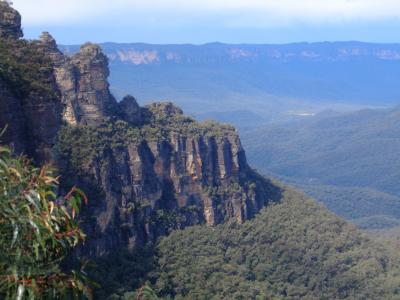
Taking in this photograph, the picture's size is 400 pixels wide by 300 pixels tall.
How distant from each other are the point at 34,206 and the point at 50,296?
694 mm

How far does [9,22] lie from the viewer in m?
23.9

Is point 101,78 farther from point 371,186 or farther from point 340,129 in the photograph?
point 340,129

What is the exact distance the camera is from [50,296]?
5.30 m

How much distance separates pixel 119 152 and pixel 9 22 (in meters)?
7.16

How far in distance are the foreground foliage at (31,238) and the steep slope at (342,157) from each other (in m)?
74.7

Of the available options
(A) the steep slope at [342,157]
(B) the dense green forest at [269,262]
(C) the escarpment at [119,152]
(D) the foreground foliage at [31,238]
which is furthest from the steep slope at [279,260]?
(A) the steep slope at [342,157]

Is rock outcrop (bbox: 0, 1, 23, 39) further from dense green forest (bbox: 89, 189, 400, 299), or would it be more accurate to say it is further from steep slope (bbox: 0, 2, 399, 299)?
dense green forest (bbox: 89, 189, 400, 299)

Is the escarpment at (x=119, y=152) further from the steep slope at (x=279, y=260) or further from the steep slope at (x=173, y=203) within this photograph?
the steep slope at (x=279, y=260)

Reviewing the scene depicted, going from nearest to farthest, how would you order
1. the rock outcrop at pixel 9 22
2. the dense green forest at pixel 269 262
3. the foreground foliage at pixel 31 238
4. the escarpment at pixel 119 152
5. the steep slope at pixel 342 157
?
1. the foreground foliage at pixel 31 238
2. the escarpment at pixel 119 152
3. the rock outcrop at pixel 9 22
4. the dense green forest at pixel 269 262
5. the steep slope at pixel 342 157

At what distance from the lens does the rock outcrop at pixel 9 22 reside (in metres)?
23.5

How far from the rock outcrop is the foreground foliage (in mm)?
18805

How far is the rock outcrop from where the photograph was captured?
77.2 feet

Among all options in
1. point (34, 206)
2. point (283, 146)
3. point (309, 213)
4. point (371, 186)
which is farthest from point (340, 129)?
point (34, 206)

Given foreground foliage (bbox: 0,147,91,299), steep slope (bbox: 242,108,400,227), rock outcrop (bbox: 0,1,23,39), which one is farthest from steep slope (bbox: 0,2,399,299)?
steep slope (bbox: 242,108,400,227)
